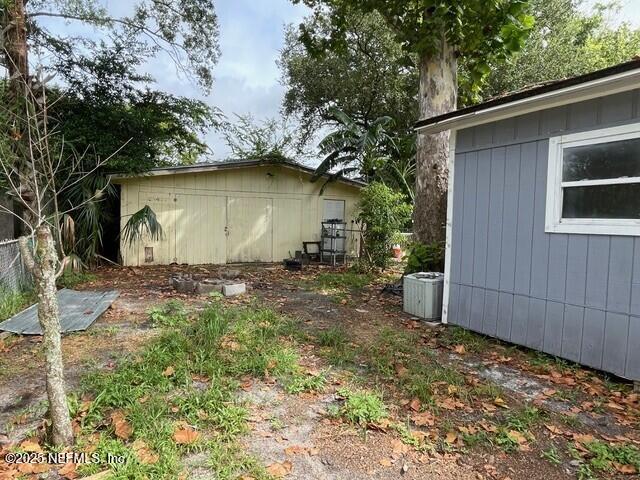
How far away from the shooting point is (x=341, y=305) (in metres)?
6.18

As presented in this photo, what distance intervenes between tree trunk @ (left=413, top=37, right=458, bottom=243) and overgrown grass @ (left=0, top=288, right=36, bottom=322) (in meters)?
6.17

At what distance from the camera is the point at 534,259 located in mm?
4113

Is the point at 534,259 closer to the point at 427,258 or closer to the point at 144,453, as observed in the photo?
the point at 427,258

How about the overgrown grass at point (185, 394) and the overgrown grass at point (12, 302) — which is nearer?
the overgrown grass at point (185, 394)

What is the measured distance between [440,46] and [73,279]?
781cm

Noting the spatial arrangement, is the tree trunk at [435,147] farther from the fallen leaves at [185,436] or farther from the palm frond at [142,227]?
the palm frond at [142,227]

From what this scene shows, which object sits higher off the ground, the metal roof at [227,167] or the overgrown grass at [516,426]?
the metal roof at [227,167]

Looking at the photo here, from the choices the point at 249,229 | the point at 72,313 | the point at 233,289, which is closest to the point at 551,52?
the point at 249,229

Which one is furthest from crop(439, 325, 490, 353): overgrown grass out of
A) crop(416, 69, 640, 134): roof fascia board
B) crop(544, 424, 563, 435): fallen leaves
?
crop(416, 69, 640, 134): roof fascia board

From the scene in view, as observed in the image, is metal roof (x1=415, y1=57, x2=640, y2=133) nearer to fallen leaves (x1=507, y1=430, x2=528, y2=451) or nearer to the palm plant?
fallen leaves (x1=507, y1=430, x2=528, y2=451)

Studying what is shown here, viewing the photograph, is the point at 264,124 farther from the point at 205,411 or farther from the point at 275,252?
the point at 205,411

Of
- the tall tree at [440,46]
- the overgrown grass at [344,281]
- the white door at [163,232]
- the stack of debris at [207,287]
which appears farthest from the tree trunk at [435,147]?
the white door at [163,232]

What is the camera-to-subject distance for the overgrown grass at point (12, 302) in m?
4.98

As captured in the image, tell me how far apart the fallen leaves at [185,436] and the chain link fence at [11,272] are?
419cm
